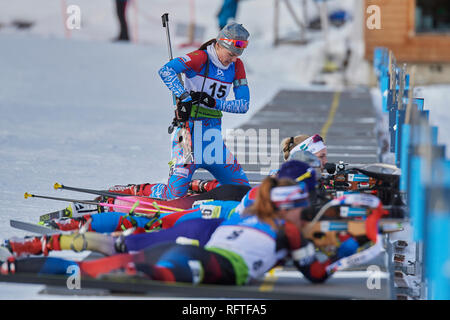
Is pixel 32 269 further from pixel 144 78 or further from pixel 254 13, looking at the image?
pixel 254 13

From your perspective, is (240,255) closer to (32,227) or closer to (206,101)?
(32,227)

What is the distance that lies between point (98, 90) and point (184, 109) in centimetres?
1383

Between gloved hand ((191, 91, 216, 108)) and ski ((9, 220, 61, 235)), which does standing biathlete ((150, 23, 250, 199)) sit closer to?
gloved hand ((191, 91, 216, 108))

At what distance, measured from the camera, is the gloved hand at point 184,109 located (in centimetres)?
832

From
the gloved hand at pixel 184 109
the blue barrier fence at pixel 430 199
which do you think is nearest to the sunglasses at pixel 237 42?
the gloved hand at pixel 184 109

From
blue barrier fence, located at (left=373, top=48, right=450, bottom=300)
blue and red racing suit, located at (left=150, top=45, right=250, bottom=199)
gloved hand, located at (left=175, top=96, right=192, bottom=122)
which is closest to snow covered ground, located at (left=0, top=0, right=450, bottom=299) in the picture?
blue and red racing suit, located at (left=150, top=45, right=250, bottom=199)

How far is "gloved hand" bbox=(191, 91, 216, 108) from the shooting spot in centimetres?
838

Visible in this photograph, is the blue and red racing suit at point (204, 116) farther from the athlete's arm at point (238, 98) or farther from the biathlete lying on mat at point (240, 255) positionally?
the biathlete lying on mat at point (240, 255)

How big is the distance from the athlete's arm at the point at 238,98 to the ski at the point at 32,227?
2.32 m

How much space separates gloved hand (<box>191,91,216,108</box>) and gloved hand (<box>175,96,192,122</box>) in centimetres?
10

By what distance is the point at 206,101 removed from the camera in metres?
8.38

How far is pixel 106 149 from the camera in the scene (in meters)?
13.4
